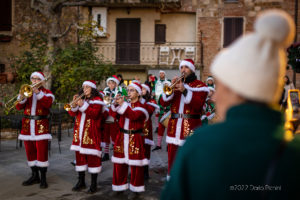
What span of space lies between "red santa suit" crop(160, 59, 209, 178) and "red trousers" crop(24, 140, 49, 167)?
2306 millimetres

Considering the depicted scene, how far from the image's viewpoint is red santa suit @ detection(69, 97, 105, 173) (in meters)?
5.81

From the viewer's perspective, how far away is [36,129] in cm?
620

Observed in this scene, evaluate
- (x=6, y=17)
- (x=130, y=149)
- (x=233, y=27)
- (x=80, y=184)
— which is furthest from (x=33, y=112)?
(x=233, y=27)

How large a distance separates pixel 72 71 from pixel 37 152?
26.1 ft

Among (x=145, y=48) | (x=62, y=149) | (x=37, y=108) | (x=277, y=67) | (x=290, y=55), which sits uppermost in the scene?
(x=145, y=48)

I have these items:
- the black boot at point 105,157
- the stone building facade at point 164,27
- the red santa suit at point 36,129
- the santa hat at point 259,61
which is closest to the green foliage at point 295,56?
the black boot at point 105,157

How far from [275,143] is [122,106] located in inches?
158

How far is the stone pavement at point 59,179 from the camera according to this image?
18.6 feet

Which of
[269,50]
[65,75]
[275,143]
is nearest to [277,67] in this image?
[269,50]

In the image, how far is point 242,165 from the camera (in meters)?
1.39

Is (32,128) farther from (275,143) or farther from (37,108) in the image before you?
(275,143)

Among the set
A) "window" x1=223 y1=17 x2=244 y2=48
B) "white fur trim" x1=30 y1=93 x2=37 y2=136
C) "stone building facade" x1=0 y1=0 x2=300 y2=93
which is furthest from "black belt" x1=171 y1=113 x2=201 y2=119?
"window" x1=223 y1=17 x2=244 y2=48

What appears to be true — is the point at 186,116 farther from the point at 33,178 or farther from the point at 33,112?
the point at 33,178

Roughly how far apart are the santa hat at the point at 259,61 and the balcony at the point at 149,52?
1887 centimetres
